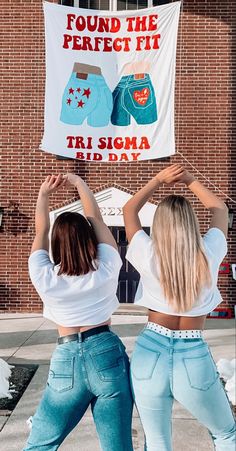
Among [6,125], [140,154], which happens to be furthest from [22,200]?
[140,154]

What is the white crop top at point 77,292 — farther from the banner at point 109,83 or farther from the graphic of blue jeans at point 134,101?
the graphic of blue jeans at point 134,101

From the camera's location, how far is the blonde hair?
2175 mm

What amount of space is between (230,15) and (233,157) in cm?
317

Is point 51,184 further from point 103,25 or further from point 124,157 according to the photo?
point 103,25

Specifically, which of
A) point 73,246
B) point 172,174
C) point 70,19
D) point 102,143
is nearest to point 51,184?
point 73,246

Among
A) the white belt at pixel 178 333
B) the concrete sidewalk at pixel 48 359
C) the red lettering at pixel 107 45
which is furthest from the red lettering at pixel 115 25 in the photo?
the white belt at pixel 178 333

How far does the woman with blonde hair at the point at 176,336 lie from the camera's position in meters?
2.13

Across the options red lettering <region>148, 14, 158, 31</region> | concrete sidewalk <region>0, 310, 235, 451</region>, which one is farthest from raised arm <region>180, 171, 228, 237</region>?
red lettering <region>148, 14, 158, 31</region>

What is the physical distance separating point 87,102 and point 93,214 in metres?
3.12

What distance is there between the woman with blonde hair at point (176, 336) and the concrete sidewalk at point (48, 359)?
201 cm

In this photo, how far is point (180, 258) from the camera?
219 cm

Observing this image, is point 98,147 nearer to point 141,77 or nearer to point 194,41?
point 141,77

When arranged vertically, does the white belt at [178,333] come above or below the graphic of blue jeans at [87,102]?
below

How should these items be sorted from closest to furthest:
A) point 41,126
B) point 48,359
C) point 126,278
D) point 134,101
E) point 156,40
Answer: point 134,101, point 156,40, point 48,359, point 41,126, point 126,278
